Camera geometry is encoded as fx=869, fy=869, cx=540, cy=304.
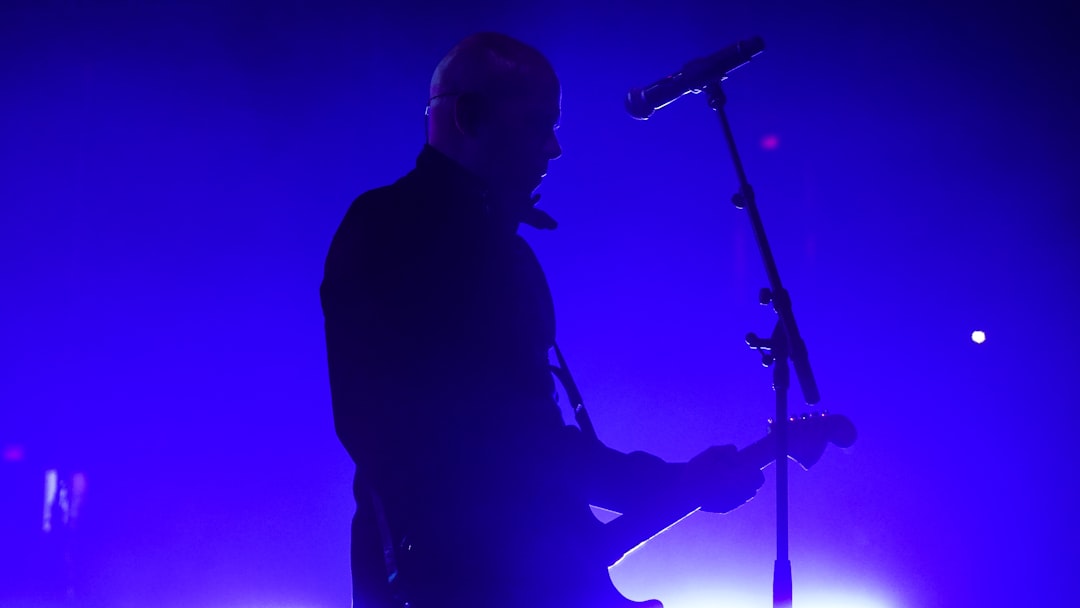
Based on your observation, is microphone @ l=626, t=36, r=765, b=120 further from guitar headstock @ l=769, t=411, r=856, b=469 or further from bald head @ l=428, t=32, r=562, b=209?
guitar headstock @ l=769, t=411, r=856, b=469

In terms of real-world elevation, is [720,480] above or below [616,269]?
below

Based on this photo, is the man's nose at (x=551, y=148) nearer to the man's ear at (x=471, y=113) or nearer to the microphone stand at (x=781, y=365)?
the man's ear at (x=471, y=113)

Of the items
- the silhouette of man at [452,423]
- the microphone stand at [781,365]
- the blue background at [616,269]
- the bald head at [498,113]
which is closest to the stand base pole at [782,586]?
the microphone stand at [781,365]

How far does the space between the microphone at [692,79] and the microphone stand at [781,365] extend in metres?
0.04

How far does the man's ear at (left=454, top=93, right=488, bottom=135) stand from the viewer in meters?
1.46

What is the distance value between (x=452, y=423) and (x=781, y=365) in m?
0.90

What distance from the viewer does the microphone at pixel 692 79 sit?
6.38 ft

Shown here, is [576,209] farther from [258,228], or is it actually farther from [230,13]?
[230,13]

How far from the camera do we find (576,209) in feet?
14.2

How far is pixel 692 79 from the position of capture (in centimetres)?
198

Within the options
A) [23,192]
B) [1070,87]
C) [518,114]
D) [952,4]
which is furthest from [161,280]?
[1070,87]

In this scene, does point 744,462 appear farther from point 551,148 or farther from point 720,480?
point 551,148

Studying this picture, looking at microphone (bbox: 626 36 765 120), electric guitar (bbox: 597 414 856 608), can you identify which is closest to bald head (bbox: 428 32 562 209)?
microphone (bbox: 626 36 765 120)

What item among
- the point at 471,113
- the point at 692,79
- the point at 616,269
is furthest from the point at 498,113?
the point at 616,269
